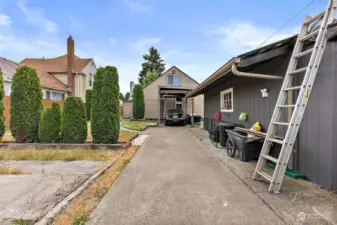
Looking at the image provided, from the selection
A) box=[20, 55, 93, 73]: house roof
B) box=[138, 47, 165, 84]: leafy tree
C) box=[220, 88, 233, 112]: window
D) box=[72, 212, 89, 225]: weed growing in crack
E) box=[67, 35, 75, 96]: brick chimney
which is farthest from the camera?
Result: box=[138, 47, 165, 84]: leafy tree

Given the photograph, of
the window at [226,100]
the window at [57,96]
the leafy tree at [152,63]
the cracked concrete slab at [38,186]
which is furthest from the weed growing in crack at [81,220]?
the leafy tree at [152,63]

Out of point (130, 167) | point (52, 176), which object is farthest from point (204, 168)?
point (52, 176)

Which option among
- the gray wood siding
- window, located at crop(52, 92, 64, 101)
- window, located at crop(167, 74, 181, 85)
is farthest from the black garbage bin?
window, located at crop(167, 74, 181, 85)

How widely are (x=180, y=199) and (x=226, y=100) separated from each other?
23.2ft

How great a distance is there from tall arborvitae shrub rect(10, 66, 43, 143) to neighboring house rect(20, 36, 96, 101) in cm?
1100

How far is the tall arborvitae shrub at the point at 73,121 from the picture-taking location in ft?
22.9

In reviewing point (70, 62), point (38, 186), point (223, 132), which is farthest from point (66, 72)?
point (38, 186)

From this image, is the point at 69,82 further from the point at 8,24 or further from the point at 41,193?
the point at 41,193

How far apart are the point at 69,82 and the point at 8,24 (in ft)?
25.5

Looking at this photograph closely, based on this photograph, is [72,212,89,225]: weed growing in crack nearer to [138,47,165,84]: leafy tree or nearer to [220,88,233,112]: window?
[220,88,233,112]: window

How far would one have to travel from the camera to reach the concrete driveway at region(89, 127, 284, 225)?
8.38ft

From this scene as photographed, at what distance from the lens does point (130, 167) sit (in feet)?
16.4

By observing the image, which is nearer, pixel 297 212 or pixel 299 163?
pixel 297 212

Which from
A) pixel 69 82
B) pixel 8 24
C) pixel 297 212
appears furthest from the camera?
pixel 69 82
